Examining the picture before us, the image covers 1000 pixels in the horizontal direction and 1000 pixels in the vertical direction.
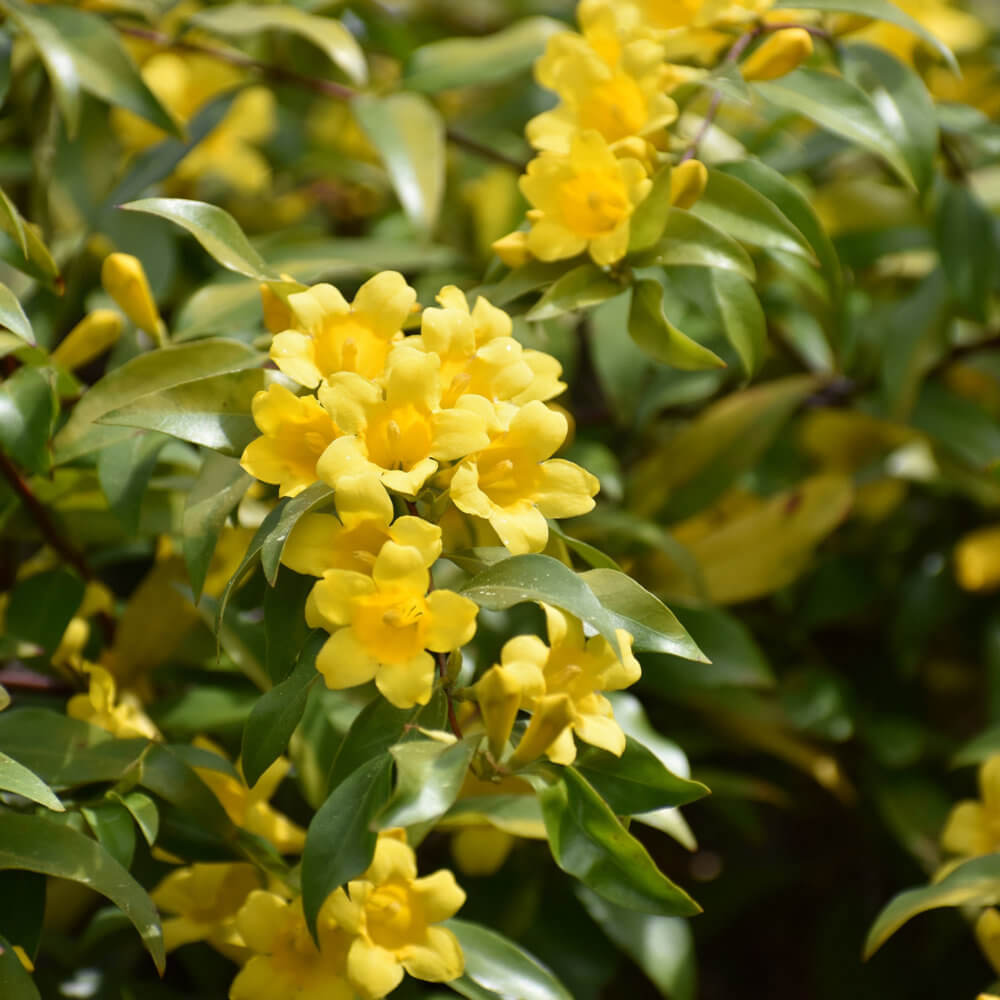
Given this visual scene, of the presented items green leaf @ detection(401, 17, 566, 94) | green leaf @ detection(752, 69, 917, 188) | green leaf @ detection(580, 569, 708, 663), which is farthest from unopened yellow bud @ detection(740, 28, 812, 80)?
green leaf @ detection(580, 569, 708, 663)

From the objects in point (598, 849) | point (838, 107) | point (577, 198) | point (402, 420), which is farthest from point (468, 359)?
point (838, 107)

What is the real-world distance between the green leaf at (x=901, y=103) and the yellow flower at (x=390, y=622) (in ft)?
1.77

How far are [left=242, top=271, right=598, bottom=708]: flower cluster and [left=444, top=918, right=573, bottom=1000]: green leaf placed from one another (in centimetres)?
23

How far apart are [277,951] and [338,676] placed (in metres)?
0.20

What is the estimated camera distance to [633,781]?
610 millimetres

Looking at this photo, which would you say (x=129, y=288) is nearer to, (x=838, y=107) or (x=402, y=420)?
(x=402, y=420)

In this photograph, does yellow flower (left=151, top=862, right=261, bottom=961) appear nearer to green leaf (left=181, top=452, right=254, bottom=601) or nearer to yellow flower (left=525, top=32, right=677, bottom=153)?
green leaf (left=181, top=452, right=254, bottom=601)

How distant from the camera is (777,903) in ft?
4.25

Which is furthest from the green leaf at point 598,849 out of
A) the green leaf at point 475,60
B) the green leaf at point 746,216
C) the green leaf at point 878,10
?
the green leaf at point 475,60

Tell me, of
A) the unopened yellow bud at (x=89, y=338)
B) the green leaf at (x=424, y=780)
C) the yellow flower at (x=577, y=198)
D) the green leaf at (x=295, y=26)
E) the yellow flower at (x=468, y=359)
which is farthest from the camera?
the green leaf at (x=295, y=26)

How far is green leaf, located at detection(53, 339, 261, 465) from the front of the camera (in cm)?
69

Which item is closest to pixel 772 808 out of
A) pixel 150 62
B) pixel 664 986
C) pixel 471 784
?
pixel 664 986

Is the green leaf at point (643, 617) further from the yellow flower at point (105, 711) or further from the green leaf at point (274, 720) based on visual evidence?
the yellow flower at point (105, 711)

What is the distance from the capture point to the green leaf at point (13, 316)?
0.63m
